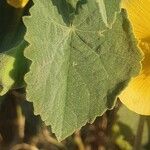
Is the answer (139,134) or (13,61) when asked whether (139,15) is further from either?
(139,134)

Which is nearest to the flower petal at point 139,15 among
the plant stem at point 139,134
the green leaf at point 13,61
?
the green leaf at point 13,61

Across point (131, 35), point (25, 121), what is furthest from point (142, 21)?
point (25, 121)

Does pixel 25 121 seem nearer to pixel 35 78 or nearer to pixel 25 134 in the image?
pixel 25 134

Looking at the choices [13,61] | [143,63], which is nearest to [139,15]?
[143,63]

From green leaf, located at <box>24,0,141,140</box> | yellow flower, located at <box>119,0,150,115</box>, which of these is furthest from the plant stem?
green leaf, located at <box>24,0,141,140</box>

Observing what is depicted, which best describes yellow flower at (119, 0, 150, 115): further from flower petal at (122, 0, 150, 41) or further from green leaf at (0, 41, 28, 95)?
green leaf at (0, 41, 28, 95)

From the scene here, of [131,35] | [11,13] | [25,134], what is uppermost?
[131,35]
